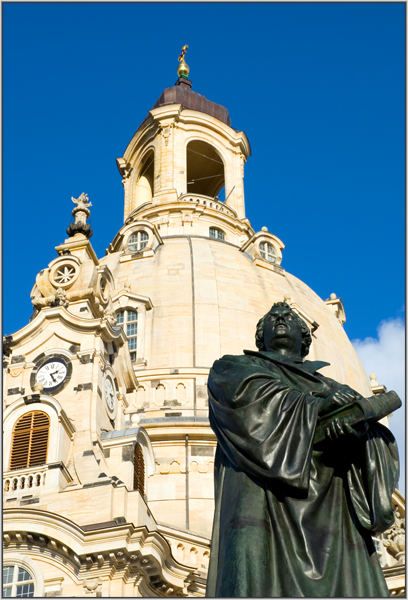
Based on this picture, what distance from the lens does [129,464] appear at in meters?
33.3

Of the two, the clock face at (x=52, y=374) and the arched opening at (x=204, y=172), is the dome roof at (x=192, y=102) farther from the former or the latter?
the clock face at (x=52, y=374)

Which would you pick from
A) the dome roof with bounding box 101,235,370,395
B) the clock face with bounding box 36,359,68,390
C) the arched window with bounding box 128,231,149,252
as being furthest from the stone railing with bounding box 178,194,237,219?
the clock face with bounding box 36,359,68,390

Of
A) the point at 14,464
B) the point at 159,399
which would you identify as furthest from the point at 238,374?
the point at 159,399

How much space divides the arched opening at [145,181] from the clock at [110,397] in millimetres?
29832

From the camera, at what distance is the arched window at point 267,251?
183ft

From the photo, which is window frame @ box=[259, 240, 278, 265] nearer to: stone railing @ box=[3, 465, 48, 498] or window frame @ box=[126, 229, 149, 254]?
window frame @ box=[126, 229, 149, 254]

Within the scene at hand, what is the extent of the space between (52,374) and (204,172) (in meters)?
36.6

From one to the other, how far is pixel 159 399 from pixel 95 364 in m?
10.4

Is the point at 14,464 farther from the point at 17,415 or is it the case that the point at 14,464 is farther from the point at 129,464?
the point at 129,464

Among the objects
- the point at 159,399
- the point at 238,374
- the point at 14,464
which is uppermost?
the point at 159,399

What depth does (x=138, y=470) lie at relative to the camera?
34.5 meters

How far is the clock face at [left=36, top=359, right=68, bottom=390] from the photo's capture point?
34156 mm

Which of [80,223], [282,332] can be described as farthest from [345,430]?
[80,223]

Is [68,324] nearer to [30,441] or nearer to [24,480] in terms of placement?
[30,441]
